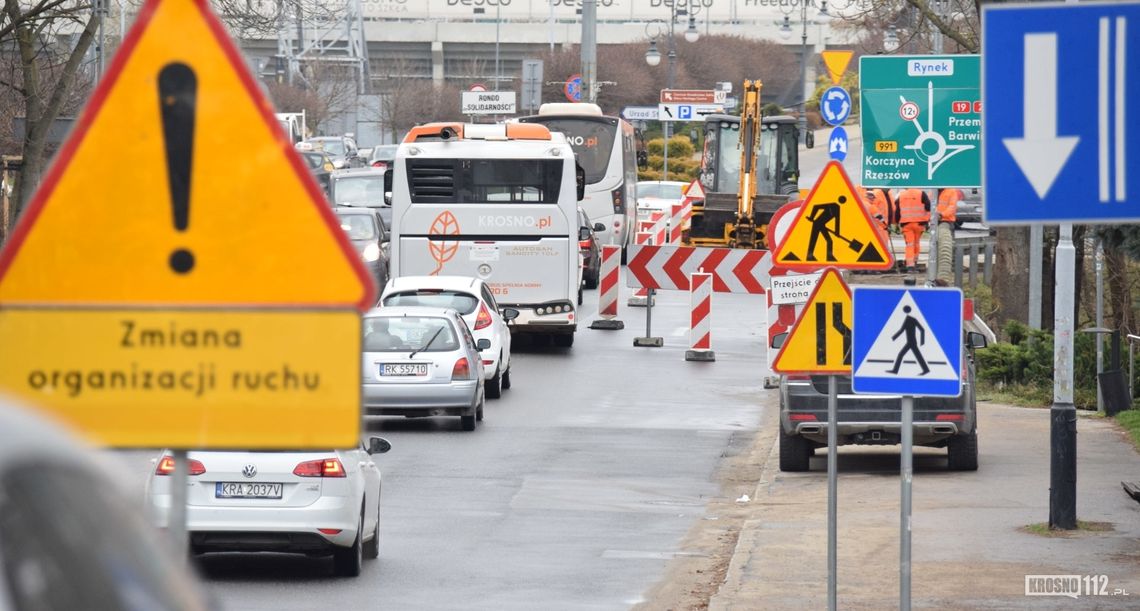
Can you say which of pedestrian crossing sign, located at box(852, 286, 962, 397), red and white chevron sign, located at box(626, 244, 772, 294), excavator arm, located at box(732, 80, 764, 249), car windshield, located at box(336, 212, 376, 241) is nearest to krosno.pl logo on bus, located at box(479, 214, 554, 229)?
red and white chevron sign, located at box(626, 244, 772, 294)

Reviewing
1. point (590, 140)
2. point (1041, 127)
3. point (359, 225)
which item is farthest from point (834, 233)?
point (590, 140)

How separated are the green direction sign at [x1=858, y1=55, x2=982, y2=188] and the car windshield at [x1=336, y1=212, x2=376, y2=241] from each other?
1741 cm

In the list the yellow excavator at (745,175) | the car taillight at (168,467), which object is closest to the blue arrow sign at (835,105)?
the yellow excavator at (745,175)

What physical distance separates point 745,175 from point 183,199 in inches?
1564

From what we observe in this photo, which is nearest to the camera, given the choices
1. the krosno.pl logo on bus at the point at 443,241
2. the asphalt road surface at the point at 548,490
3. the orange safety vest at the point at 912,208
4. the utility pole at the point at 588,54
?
the asphalt road surface at the point at 548,490

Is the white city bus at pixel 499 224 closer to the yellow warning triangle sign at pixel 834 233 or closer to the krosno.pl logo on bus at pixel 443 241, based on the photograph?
the krosno.pl logo on bus at pixel 443 241

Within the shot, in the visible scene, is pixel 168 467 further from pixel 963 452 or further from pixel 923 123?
pixel 923 123

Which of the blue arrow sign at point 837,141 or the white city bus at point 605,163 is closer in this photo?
the blue arrow sign at point 837,141

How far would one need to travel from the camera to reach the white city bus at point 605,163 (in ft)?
146

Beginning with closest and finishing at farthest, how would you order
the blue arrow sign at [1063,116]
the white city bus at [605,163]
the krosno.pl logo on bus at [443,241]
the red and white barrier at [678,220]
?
the blue arrow sign at [1063,116]
the krosno.pl logo on bus at [443,241]
the red and white barrier at [678,220]
the white city bus at [605,163]

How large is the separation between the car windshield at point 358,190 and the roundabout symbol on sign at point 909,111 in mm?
24003

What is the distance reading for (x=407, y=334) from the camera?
2228 cm

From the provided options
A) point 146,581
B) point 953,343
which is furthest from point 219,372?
point 953,343

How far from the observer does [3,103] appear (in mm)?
35688
